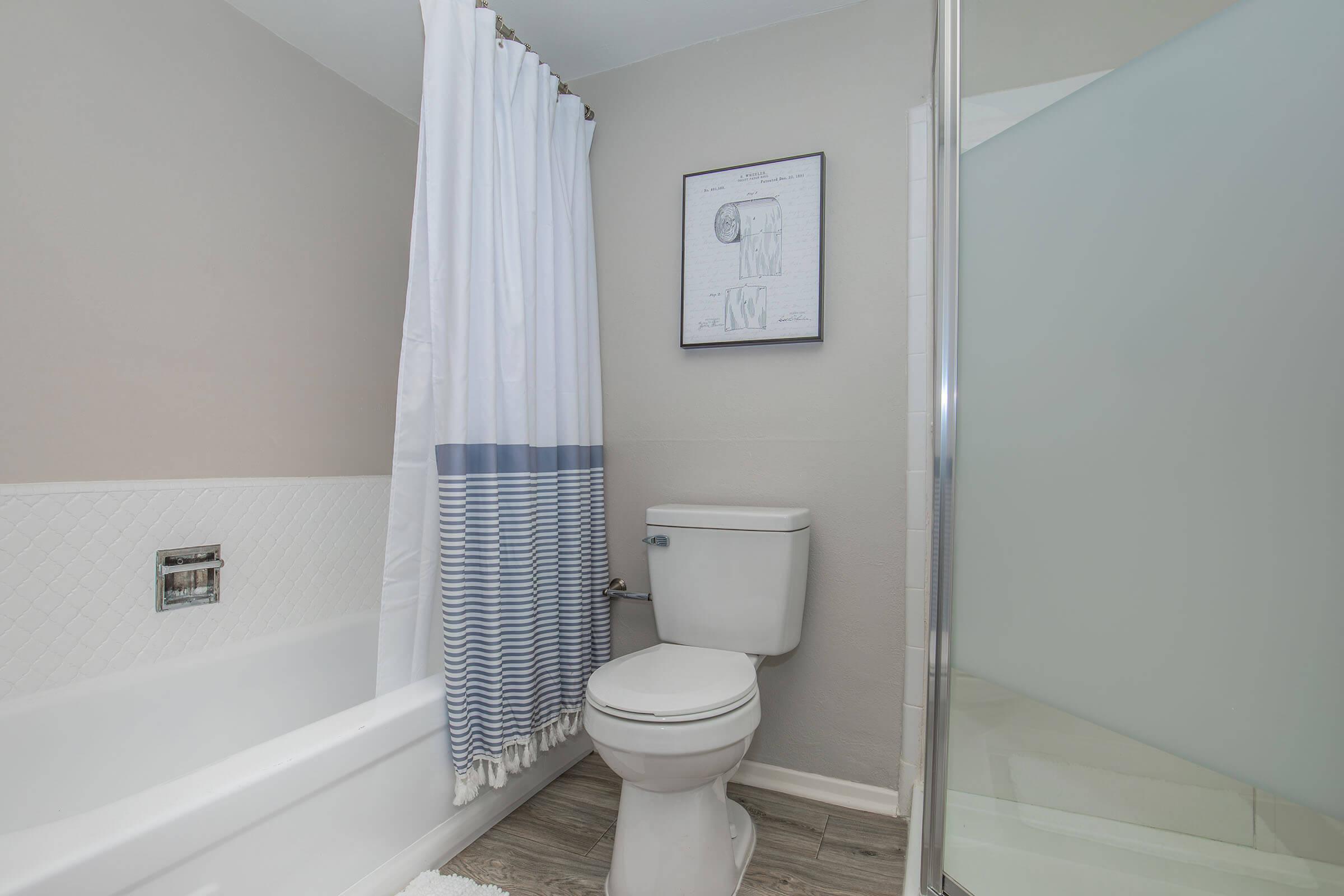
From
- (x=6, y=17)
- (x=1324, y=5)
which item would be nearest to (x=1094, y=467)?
(x=1324, y=5)

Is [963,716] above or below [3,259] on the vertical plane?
below

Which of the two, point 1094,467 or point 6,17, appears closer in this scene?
point 1094,467

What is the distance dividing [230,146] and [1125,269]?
2.12 m

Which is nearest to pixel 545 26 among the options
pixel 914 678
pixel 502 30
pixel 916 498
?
pixel 502 30

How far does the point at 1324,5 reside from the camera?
0.57 meters

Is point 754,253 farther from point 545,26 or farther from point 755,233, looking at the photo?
point 545,26

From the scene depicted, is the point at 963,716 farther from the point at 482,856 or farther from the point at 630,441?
the point at 630,441

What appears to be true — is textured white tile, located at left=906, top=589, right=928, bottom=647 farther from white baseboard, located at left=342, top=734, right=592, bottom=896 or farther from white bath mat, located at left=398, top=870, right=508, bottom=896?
white bath mat, located at left=398, top=870, right=508, bottom=896

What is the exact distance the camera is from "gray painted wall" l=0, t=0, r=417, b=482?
4.56ft

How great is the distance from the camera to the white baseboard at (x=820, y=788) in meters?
1.74

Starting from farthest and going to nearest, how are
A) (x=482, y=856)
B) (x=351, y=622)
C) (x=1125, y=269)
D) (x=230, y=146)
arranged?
(x=351, y=622) → (x=230, y=146) → (x=482, y=856) → (x=1125, y=269)

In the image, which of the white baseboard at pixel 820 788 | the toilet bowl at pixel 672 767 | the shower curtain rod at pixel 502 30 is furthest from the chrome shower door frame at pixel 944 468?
the shower curtain rod at pixel 502 30

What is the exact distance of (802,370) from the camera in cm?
186

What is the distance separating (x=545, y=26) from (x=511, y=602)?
1.68 m
